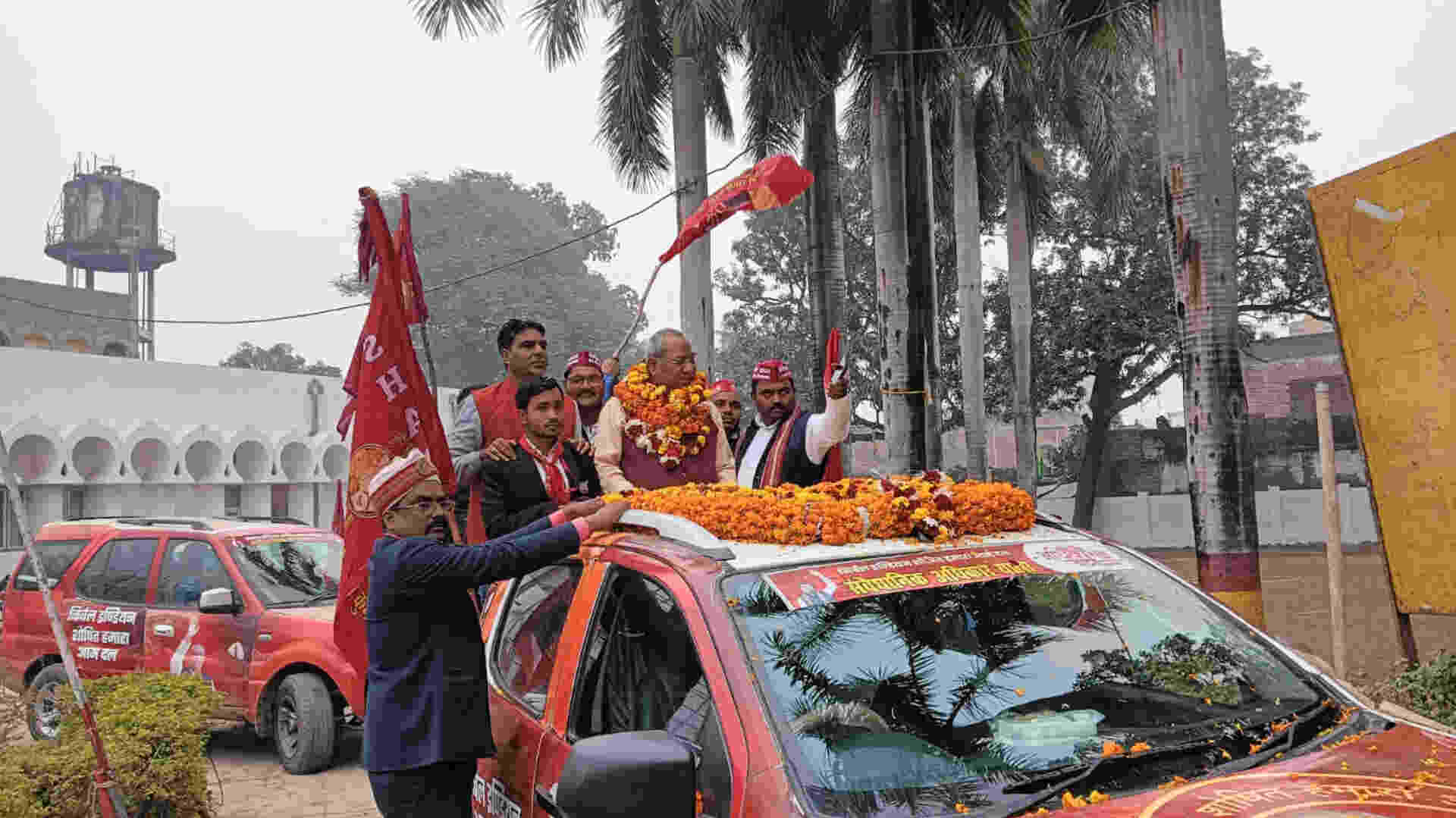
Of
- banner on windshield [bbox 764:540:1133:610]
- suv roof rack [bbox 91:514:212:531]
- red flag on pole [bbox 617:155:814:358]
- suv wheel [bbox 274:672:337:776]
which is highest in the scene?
red flag on pole [bbox 617:155:814:358]

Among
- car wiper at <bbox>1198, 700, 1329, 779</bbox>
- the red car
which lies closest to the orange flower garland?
the red car

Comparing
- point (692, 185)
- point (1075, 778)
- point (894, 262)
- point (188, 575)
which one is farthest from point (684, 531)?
point (692, 185)

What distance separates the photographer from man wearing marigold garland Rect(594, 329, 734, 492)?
5352 millimetres

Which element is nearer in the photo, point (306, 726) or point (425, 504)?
point (425, 504)

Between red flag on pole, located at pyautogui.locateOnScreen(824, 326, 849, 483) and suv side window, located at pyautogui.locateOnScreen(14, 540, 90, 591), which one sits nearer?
red flag on pole, located at pyautogui.locateOnScreen(824, 326, 849, 483)

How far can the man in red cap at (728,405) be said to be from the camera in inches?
270

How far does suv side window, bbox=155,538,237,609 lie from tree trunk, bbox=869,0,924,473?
6.58m

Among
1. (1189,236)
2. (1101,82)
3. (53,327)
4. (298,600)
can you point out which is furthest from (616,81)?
(53,327)

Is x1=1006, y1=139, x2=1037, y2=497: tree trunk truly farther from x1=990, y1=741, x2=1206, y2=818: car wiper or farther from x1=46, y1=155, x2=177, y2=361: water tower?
x1=46, y1=155, x2=177, y2=361: water tower

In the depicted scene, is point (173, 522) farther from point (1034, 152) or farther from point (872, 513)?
point (1034, 152)

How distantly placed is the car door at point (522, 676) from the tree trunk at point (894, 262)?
332 inches

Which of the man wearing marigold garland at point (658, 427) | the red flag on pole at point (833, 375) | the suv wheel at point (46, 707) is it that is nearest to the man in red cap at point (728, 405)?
the red flag on pole at point (833, 375)

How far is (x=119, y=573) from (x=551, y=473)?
5.75 metres

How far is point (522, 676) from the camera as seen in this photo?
3.44 meters
